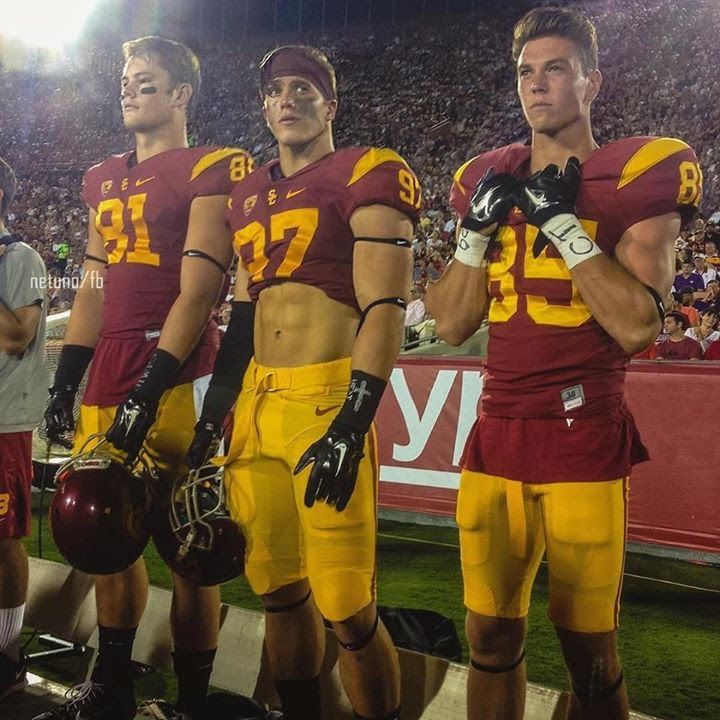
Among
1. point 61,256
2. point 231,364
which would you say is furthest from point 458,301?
point 61,256

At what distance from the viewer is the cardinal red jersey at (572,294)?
1521 millimetres

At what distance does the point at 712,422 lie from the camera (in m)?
3.48

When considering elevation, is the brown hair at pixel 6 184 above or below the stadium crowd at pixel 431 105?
below

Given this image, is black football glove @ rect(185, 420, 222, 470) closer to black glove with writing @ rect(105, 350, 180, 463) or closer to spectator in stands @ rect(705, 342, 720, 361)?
black glove with writing @ rect(105, 350, 180, 463)

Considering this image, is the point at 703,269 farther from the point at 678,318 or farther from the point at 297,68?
the point at 297,68

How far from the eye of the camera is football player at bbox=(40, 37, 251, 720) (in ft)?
7.16

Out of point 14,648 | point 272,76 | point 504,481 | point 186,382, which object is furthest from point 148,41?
point 14,648

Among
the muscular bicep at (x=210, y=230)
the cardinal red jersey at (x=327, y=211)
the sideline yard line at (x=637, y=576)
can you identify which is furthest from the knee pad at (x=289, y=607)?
the sideline yard line at (x=637, y=576)

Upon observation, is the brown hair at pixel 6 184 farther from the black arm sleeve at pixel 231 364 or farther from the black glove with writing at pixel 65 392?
the black arm sleeve at pixel 231 364

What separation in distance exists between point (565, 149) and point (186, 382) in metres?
1.11

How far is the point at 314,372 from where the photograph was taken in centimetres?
185

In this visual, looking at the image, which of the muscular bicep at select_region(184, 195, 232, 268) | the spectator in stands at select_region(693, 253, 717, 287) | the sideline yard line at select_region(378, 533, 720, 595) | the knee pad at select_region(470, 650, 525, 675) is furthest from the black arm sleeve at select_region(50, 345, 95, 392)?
the spectator in stands at select_region(693, 253, 717, 287)

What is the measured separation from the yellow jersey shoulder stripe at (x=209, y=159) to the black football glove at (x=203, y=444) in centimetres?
63

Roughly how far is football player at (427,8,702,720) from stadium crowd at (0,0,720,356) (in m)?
4.82
